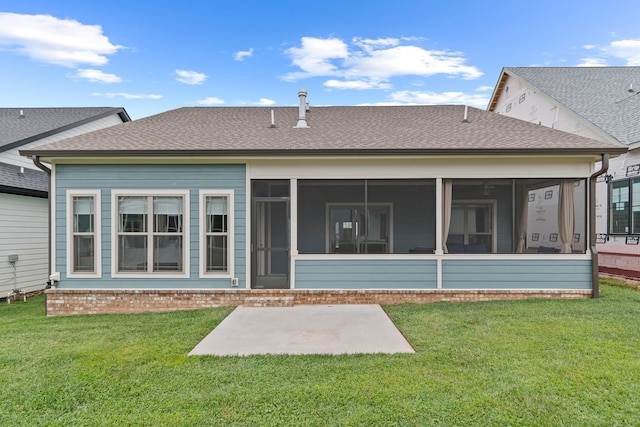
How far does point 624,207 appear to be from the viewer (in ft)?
29.0

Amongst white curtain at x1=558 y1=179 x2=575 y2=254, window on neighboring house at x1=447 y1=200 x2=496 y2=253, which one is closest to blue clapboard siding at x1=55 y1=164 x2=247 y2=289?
window on neighboring house at x1=447 y1=200 x2=496 y2=253

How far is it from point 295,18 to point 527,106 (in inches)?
404

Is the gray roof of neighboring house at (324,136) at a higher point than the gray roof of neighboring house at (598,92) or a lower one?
lower

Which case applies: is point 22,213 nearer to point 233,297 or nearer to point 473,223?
point 233,297

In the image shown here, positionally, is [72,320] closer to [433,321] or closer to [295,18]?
[433,321]

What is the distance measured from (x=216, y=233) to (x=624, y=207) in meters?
9.33

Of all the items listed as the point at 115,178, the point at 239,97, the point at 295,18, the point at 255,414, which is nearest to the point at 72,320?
the point at 115,178

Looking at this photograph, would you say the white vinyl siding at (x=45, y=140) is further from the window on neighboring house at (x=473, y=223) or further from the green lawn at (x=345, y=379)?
the window on neighboring house at (x=473, y=223)

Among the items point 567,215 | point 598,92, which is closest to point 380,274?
point 567,215

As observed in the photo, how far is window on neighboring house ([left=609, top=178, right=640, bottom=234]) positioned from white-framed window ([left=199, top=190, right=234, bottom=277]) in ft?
29.4

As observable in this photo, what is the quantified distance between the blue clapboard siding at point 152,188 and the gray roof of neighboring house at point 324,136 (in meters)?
0.38

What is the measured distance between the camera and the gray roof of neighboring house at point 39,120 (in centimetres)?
1066

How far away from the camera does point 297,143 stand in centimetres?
711

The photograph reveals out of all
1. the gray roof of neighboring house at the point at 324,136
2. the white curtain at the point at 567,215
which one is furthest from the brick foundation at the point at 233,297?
the gray roof of neighboring house at the point at 324,136
